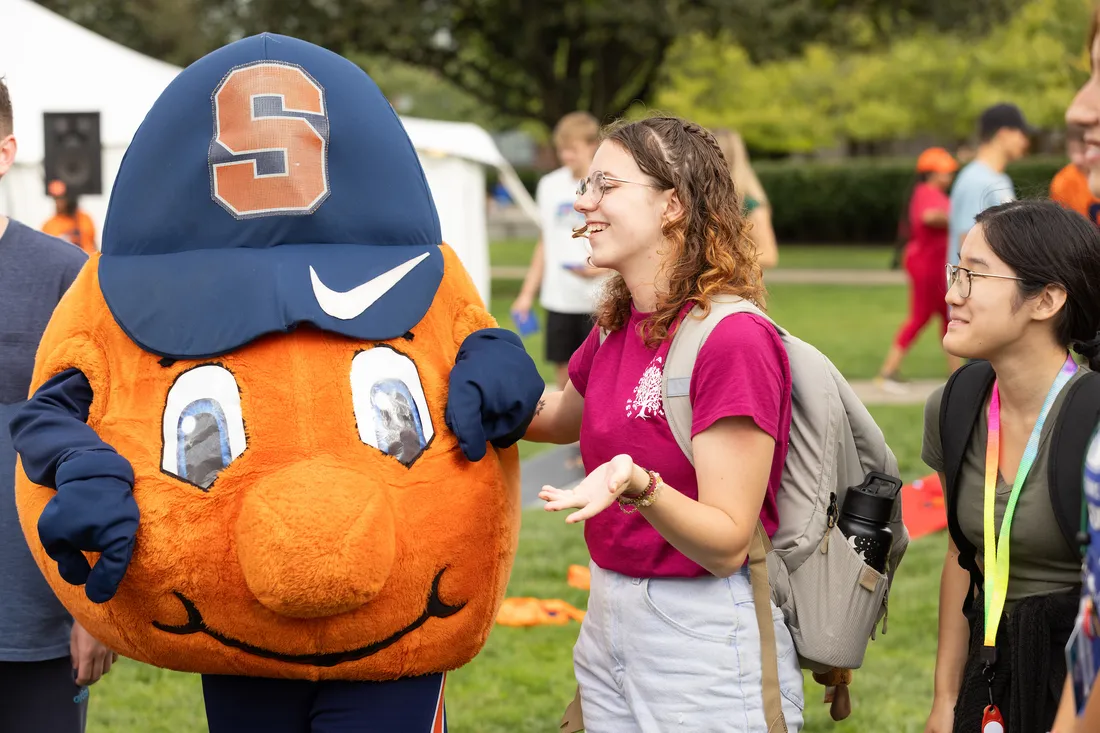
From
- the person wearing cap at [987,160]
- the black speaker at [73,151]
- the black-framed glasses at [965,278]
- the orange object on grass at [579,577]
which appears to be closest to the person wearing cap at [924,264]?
the person wearing cap at [987,160]

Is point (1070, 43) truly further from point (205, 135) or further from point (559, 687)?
point (205, 135)

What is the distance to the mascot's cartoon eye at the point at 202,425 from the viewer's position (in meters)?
2.66

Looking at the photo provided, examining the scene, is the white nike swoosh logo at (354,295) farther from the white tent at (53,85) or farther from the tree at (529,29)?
the tree at (529,29)

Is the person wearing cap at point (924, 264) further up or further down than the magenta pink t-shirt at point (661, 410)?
further down

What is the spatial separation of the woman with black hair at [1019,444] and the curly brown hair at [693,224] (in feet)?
1.51

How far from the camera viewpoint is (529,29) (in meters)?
Answer: 26.2

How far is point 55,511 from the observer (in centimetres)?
249

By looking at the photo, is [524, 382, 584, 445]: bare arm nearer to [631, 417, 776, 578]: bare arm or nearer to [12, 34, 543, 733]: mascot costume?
[12, 34, 543, 733]: mascot costume

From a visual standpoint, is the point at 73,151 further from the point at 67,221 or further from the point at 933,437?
the point at 933,437

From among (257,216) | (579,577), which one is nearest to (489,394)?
(257,216)

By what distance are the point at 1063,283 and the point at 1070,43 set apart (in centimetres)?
2553

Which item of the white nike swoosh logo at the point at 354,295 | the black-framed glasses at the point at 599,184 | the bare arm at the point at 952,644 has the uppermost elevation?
the black-framed glasses at the point at 599,184

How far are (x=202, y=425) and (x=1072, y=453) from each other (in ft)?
5.59

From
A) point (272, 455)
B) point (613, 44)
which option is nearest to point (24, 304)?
point (272, 455)
